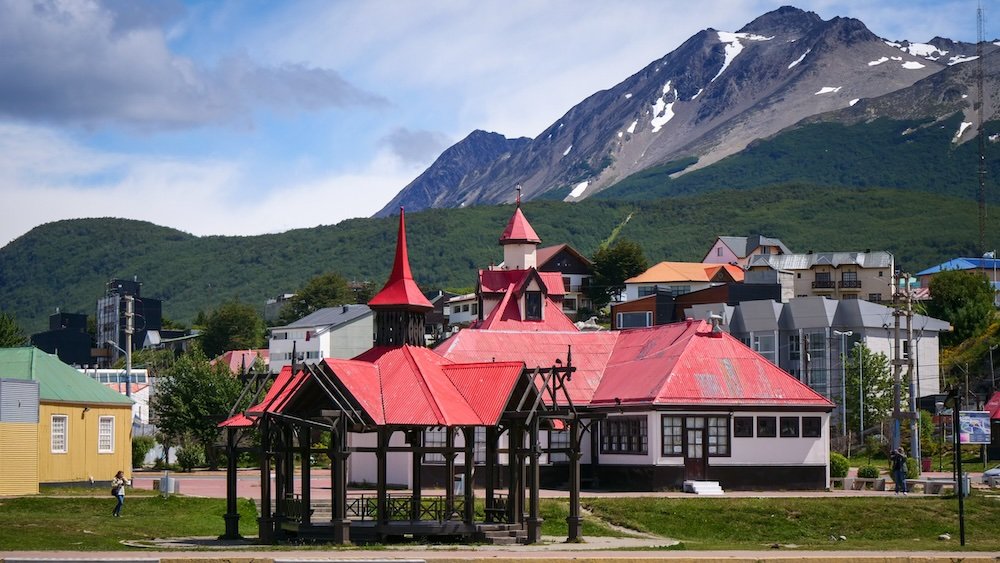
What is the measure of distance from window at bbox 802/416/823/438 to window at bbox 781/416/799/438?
340mm

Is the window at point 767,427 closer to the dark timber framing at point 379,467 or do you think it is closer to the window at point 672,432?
the window at point 672,432

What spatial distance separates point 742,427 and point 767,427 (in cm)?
106

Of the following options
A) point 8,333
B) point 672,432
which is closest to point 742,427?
point 672,432

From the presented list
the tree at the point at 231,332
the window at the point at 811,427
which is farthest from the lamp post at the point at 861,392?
the tree at the point at 231,332

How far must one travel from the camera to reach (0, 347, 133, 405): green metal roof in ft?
182

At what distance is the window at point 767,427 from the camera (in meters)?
57.5

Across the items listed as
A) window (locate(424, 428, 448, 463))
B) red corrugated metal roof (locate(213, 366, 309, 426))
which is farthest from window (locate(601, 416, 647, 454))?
red corrugated metal roof (locate(213, 366, 309, 426))

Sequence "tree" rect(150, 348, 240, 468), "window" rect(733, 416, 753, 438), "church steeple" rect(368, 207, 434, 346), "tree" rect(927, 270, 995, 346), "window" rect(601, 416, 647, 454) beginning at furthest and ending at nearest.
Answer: "tree" rect(927, 270, 995, 346) < "tree" rect(150, 348, 240, 468) < "window" rect(601, 416, 647, 454) < "window" rect(733, 416, 753, 438) < "church steeple" rect(368, 207, 434, 346)

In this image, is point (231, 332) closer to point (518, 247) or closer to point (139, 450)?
point (139, 450)

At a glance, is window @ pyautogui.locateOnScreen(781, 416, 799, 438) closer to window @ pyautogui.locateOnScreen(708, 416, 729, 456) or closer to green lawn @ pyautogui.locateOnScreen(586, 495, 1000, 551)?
window @ pyautogui.locateOnScreen(708, 416, 729, 456)

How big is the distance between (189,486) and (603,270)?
10888 cm

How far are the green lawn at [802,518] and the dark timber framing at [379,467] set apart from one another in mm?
7161

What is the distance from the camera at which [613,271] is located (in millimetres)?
164125

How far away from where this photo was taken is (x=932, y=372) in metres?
107
